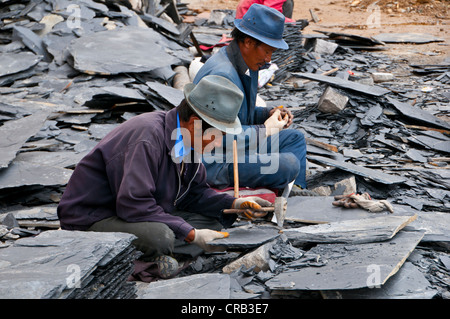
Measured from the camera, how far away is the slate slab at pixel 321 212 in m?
4.53

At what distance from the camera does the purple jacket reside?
3.50 m

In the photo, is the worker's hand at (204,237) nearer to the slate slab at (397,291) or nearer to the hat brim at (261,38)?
the slate slab at (397,291)

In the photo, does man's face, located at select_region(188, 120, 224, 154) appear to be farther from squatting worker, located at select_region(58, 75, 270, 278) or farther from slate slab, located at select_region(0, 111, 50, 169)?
slate slab, located at select_region(0, 111, 50, 169)

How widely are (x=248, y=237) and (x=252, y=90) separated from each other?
1.82 meters

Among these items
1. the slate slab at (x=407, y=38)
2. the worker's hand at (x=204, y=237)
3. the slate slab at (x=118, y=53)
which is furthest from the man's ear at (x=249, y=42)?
Result: the slate slab at (x=407, y=38)

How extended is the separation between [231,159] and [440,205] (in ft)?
7.32

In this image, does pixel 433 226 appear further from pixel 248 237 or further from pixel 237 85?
pixel 237 85

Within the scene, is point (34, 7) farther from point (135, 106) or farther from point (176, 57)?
point (135, 106)

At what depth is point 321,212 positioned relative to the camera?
4.70 metres

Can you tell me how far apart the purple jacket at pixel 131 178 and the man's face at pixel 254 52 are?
159 cm

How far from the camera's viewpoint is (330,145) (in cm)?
688

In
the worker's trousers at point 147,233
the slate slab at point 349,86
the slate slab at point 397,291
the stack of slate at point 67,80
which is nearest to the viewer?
the slate slab at point 397,291

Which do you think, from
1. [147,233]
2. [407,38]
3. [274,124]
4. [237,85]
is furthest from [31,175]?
[407,38]

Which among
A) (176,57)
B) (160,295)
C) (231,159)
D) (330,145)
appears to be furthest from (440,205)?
(176,57)
